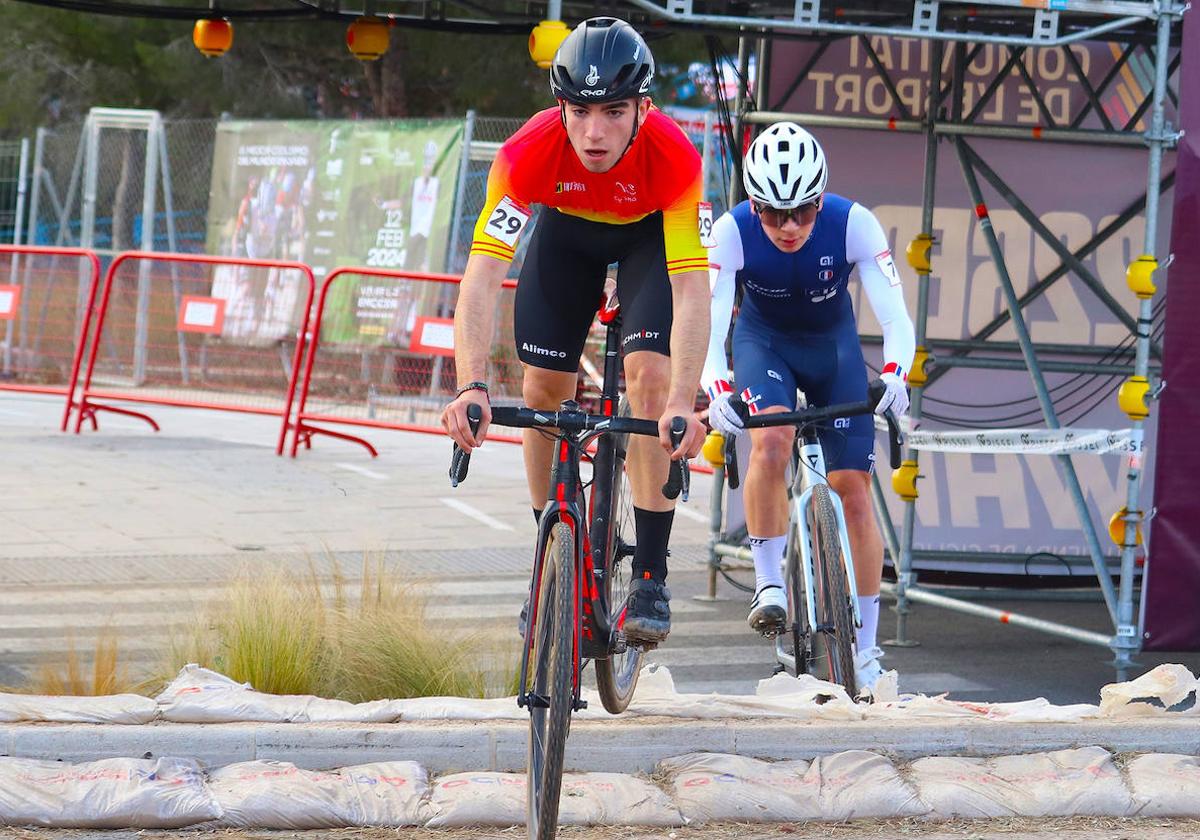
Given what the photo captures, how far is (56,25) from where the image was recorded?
30547mm

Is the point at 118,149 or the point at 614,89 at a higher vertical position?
the point at 118,149

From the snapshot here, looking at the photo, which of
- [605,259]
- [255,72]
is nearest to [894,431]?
[605,259]

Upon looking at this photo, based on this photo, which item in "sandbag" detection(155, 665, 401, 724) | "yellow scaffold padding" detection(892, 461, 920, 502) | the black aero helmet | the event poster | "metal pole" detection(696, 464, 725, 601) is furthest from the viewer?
the event poster

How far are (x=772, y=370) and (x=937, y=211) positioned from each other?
328 centimetres

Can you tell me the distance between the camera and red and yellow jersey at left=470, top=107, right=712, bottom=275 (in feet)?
17.3

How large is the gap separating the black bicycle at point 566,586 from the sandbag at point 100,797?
106 centimetres

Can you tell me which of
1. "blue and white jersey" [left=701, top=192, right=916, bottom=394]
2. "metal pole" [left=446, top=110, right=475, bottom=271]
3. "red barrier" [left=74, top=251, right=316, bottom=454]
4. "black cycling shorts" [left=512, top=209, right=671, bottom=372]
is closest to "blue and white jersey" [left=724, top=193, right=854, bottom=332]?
"blue and white jersey" [left=701, top=192, right=916, bottom=394]

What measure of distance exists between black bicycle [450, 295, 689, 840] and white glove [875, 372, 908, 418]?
42.3 inches

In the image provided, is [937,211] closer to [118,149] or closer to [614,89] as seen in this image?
[614,89]

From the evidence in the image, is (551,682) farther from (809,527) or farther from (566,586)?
(809,527)

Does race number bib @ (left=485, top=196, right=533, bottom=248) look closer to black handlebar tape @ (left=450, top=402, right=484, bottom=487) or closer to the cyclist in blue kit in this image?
black handlebar tape @ (left=450, top=402, right=484, bottom=487)

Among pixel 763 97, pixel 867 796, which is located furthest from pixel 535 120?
pixel 763 97

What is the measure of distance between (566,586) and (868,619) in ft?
7.68

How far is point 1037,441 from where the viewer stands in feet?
27.2
